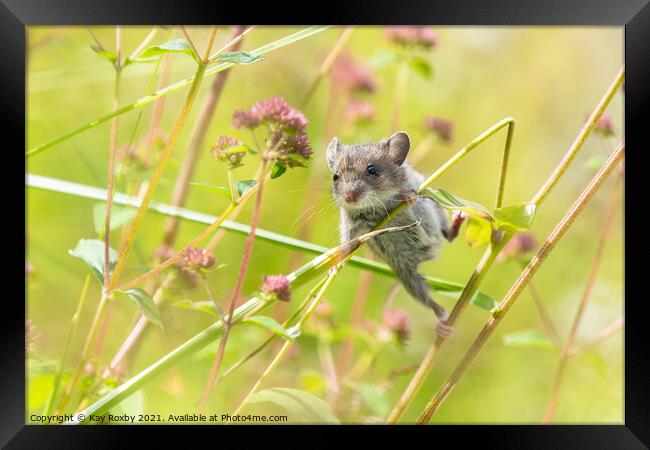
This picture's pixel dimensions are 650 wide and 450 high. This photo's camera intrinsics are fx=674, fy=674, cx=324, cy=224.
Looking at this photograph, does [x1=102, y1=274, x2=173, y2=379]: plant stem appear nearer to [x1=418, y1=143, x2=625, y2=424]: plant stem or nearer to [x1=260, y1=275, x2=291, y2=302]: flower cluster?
[x1=260, y1=275, x2=291, y2=302]: flower cluster

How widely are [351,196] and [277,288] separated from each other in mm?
531

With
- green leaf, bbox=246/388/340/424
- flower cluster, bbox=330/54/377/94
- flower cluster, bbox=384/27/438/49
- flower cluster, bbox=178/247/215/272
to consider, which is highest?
flower cluster, bbox=330/54/377/94

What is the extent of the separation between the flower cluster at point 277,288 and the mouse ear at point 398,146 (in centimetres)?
66

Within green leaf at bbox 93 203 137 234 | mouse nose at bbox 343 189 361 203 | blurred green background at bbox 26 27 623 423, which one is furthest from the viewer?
blurred green background at bbox 26 27 623 423

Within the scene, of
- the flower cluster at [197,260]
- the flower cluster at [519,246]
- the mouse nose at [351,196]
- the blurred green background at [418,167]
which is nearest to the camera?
the flower cluster at [197,260]

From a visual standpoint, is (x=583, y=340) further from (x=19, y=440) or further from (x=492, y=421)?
(x=19, y=440)

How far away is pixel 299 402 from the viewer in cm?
142

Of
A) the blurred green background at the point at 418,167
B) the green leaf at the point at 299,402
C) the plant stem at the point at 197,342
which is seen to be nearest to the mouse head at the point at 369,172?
the blurred green background at the point at 418,167

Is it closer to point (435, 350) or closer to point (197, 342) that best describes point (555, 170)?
point (435, 350)

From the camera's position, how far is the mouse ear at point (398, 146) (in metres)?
1.86

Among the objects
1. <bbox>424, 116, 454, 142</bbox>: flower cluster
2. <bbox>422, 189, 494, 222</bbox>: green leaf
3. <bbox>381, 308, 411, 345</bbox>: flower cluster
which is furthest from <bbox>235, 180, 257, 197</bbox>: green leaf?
<bbox>424, 116, 454, 142</bbox>: flower cluster

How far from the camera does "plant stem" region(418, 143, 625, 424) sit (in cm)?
135

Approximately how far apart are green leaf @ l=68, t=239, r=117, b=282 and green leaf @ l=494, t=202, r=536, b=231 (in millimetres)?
835

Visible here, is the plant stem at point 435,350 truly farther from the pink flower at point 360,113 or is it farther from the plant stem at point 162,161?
the pink flower at point 360,113
